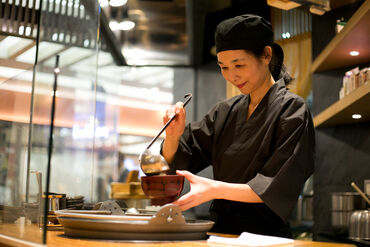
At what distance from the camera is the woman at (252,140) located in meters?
1.33

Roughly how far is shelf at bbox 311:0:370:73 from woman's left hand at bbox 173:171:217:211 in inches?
64.5

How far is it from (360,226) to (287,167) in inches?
70.0

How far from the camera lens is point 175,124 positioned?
1.62m

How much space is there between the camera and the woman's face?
5.08 feet

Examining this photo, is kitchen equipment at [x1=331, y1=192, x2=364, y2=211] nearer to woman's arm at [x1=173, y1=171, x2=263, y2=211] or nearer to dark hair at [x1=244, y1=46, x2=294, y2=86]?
dark hair at [x1=244, y1=46, x2=294, y2=86]

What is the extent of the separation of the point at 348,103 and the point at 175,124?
1.54 metres

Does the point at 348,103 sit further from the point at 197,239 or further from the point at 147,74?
the point at 147,74

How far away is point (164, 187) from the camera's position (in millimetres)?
1173


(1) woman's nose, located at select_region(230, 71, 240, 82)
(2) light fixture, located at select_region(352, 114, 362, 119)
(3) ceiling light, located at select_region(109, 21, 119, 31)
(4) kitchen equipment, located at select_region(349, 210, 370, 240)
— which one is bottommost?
(4) kitchen equipment, located at select_region(349, 210, 370, 240)

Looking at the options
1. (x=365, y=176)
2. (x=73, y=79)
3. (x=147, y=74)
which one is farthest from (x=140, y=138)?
(x=365, y=176)

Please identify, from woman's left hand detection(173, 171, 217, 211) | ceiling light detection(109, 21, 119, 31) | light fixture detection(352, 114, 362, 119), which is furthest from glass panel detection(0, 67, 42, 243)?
ceiling light detection(109, 21, 119, 31)

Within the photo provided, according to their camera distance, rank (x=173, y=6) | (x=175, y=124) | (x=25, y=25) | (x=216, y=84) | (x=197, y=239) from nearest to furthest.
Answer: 1. (x=197, y=239)
2. (x=175, y=124)
3. (x=25, y=25)
4. (x=173, y=6)
5. (x=216, y=84)

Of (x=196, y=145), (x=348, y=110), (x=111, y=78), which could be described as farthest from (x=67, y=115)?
(x=111, y=78)

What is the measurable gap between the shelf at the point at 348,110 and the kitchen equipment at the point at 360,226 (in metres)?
0.65
